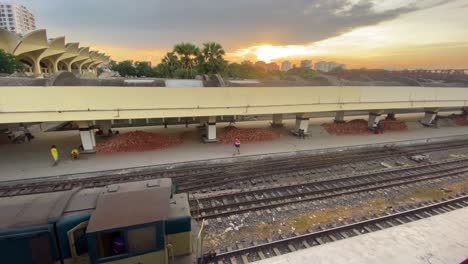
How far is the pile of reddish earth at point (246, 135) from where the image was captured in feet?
61.4

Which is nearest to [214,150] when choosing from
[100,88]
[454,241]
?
[100,88]

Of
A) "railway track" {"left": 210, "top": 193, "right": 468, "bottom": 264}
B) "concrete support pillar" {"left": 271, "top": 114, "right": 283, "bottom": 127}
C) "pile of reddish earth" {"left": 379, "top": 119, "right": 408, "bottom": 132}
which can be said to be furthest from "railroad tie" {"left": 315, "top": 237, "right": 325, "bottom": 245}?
"pile of reddish earth" {"left": 379, "top": 119, "right": 408, "bottom": 132}

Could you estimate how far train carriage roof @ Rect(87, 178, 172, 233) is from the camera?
440cm

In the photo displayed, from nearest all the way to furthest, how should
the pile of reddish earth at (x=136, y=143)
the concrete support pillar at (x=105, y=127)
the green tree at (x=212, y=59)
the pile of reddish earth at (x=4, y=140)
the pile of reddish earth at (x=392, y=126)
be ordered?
the pile of reddish earth at (x=136, y=143), the pile of reddish earth at (x=4, y=140), the concrete support pillar at (x=105, y=127), the pile of reddish earth at (x=392, y=126), the green tree at (x=212, y=59)

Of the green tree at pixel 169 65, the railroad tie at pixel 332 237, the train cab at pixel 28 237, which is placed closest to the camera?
the train cab at pixel 28 237

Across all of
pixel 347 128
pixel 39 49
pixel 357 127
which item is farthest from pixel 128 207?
pixel 39 49

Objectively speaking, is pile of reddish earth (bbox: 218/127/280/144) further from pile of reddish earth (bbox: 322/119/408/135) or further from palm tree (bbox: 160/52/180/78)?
palm tree (bbox: 160/52/180/78)

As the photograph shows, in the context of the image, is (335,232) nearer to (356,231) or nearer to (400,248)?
(356,231)

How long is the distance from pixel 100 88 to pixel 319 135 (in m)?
18.3

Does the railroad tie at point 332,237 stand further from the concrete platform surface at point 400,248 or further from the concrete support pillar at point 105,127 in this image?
the concrete support pillar at point 105,127

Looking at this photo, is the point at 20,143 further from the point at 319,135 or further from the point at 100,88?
the point at 319,135

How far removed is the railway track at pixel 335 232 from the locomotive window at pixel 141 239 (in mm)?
2716

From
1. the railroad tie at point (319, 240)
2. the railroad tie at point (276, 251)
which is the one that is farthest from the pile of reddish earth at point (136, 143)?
the railroad tie at point (319, 240)

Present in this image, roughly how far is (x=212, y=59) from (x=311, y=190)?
30.2 m
